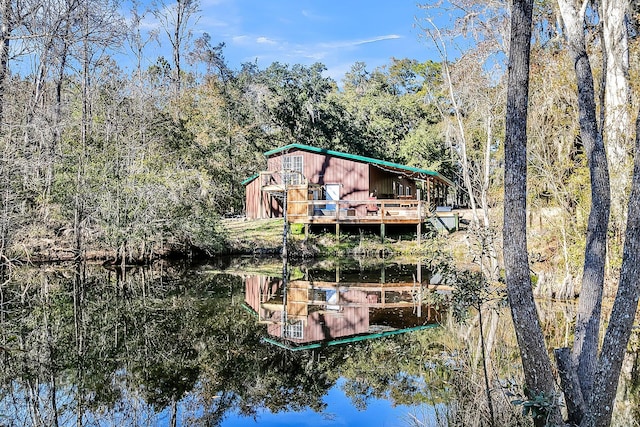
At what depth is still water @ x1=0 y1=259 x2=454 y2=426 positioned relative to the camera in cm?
522

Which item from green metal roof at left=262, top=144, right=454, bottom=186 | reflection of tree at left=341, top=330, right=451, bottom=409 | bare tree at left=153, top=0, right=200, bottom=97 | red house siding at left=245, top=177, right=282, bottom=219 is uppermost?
bare tree at left=153, top=0, right=200, bottom=97

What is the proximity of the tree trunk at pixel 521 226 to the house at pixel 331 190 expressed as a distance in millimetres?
17445

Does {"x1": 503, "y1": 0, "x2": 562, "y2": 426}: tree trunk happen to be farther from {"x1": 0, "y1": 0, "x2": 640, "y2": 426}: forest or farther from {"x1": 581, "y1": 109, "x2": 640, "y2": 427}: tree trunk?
{"x1": 581, "y1": 109, "x2": 640, "y2": 427}: tree trunk

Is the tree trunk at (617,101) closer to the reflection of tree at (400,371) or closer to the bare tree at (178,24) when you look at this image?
the reflection of tree at (400,371)

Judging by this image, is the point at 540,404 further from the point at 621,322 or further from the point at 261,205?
the point at 261,205

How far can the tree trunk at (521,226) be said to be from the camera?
334 centimetres

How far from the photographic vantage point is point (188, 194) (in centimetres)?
1816

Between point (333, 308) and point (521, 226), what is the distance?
23.9 ft

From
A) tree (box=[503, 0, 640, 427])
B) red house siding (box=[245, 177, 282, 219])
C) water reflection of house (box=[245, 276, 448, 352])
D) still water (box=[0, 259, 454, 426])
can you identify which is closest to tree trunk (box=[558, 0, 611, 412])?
tree (box=[503, 0, 640, 427])

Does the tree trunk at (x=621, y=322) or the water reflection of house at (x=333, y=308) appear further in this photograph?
the water reflection of house at (x=333, y=308)

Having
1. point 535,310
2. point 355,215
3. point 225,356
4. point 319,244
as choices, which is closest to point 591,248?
point 535,310

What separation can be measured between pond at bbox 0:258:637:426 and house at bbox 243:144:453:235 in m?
9.21

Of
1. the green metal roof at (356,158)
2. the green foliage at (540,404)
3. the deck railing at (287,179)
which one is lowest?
the green foliage at (540,404)

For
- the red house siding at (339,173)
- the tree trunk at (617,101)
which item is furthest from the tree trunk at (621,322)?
the red house siding at (339,173)
